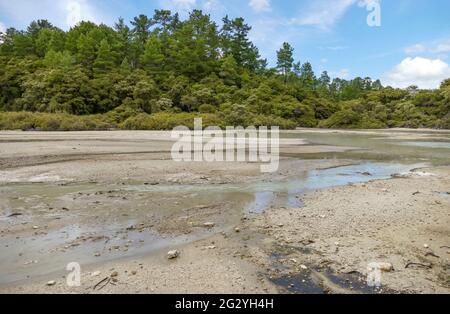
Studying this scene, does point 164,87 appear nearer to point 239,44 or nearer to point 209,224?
point 239,44

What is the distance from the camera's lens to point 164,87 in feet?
193

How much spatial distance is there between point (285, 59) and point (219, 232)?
3290 inches

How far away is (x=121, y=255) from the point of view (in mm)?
4969

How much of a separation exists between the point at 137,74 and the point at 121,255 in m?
56.7

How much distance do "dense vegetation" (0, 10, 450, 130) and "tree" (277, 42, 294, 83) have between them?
25cm

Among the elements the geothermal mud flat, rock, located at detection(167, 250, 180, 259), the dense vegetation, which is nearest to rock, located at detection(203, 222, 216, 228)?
the geothermal mud flat

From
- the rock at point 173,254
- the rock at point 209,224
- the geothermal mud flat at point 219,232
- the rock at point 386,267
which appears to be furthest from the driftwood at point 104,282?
the rock at point 386,267

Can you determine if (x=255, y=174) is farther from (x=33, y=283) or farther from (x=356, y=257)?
(x=33, y=283)

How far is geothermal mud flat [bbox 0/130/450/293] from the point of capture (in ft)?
13.8

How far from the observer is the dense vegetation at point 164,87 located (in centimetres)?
4675

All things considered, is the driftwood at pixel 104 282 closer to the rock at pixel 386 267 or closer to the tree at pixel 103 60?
the rock at pixel 386 267

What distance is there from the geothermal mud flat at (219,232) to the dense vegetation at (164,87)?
108 feet

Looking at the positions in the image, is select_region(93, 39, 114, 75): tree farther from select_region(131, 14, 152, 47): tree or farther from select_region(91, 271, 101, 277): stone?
select_region(91, 271, 101, 277): stone
